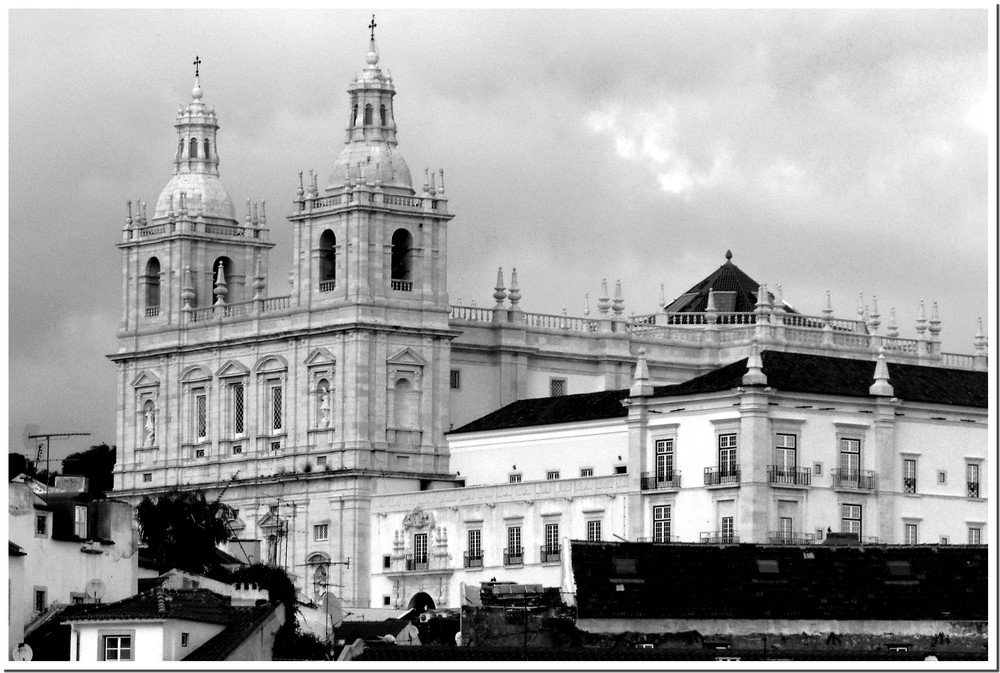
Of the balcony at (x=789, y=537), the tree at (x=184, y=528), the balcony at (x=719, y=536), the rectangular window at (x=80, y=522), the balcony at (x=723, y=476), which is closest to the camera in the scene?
the rectangular window at (x=80, y=522)

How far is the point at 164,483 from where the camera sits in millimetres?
148000

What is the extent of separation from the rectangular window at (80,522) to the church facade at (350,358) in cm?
4621

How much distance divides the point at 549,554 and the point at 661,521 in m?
5.07

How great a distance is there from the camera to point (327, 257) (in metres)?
144

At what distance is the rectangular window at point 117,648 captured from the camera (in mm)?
78375

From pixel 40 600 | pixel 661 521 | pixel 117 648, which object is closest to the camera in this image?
pixel 117 648

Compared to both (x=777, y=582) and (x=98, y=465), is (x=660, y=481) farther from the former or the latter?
(x=98, y=465)

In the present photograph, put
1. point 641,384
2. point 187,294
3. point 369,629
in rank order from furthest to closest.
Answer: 1. point 187,294
2. point 641,384
3. point 369,629

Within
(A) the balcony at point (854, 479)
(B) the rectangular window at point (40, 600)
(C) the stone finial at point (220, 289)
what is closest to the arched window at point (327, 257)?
(C) the stone finial at point (220, 289)

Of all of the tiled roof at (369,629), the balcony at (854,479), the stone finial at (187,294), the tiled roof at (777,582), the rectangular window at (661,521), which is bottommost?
the tiled roof at (369,629)

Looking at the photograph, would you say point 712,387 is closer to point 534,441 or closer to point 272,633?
point 534,441

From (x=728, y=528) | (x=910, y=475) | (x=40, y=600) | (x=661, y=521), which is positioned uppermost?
(x=910, y=475)

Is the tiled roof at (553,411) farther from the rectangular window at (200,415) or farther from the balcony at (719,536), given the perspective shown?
the rectangular window at (200,415)

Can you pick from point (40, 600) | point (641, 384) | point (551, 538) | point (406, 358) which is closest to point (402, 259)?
point (406, 358)
